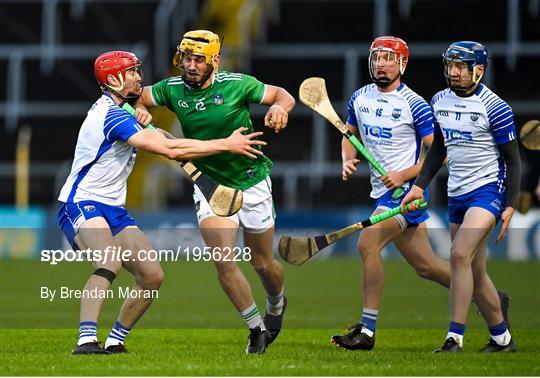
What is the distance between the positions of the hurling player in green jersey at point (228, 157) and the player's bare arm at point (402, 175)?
782mm

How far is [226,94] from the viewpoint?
7.98m

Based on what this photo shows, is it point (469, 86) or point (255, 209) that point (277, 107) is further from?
point (469, 86)

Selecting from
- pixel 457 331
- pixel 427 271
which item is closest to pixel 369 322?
pixel 427 271

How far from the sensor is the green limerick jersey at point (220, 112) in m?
7.99

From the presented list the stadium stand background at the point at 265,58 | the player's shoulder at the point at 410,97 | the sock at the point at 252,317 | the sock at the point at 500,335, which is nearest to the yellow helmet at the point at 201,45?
the player's shoulder at the point at 410,97

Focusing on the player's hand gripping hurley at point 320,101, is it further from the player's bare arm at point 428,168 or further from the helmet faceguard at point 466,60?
the helmet faceguard at point 466,60

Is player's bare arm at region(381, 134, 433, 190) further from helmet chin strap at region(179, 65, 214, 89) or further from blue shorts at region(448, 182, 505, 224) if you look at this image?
helmet chin strap at region(179, 65, 214, 89)

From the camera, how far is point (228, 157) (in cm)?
812

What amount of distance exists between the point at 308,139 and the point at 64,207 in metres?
13.2

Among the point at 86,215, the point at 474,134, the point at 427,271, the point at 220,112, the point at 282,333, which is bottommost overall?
the point at 282,333

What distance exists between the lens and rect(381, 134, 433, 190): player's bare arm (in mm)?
8320

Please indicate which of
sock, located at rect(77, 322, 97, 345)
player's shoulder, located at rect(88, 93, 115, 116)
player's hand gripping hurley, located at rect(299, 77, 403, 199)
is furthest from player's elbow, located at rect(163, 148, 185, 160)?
player's hand gripping hurley, located at rect(299, 77, 403, 199)

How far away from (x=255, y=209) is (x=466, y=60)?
5.30 ft

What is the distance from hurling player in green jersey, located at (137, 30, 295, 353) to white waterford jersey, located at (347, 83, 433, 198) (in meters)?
0.77
